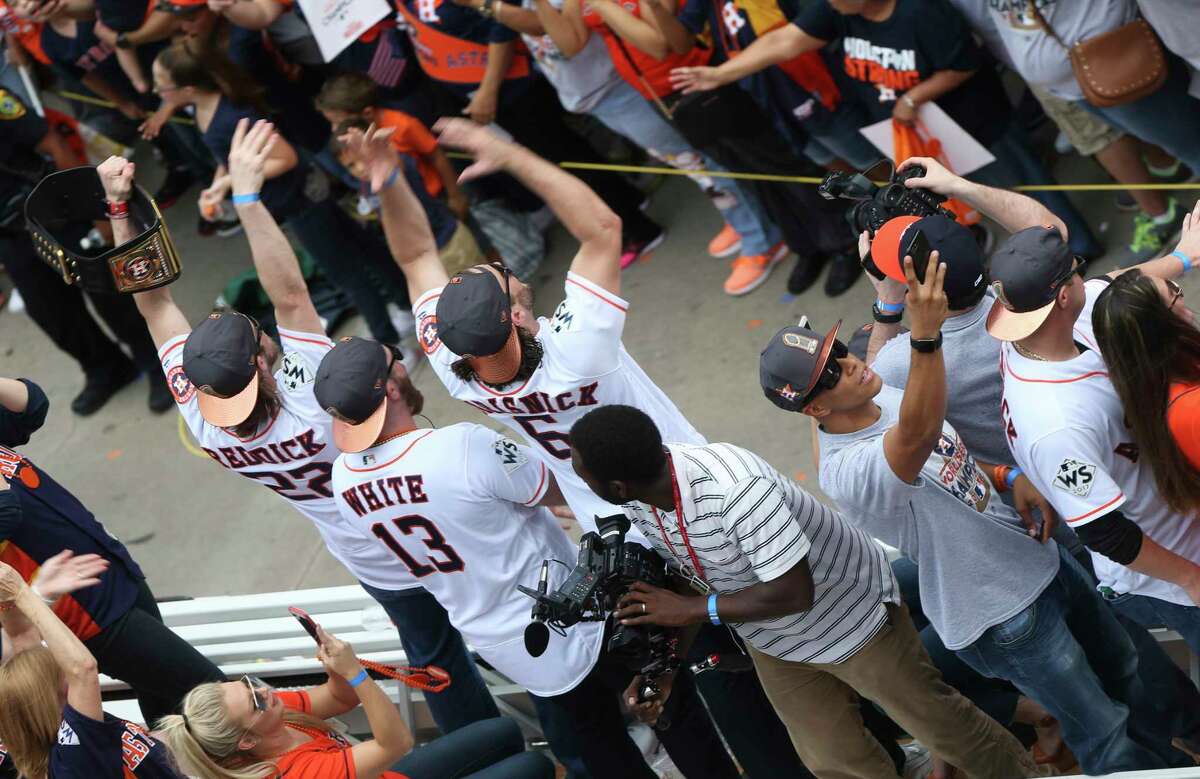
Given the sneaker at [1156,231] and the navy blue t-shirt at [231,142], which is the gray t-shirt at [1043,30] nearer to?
the sneaker at [1156,231]

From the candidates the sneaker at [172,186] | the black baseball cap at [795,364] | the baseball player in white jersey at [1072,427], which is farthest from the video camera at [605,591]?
the sneaker at [172,186]

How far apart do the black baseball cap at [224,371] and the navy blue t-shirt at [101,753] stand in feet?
3.40

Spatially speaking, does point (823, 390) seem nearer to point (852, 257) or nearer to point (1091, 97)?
point (1091, 97)

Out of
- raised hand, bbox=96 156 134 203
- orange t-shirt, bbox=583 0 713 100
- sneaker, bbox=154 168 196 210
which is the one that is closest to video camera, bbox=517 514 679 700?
raised hand, bbox=96 156 134 203

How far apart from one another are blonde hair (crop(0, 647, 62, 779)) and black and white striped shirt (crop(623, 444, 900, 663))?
1.62 meters

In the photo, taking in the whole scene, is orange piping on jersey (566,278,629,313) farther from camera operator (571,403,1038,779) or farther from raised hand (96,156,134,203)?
raised hand (96,156,134,203)

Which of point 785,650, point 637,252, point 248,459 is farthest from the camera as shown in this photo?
point 637,252

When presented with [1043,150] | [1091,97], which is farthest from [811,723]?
[1043,150]

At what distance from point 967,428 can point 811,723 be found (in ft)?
3.06

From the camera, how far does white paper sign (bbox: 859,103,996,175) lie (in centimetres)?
544

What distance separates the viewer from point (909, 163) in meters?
4.03

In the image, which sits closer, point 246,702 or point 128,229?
point 246,702

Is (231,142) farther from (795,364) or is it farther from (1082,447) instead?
(1082,447)

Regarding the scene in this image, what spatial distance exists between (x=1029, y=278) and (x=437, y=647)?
2.32 m
